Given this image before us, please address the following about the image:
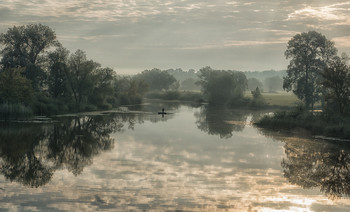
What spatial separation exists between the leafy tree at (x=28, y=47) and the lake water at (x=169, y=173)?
37.1 m

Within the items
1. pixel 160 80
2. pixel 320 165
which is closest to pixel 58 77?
pixel 320 165

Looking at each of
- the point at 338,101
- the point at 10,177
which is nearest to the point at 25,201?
the point at 10,177

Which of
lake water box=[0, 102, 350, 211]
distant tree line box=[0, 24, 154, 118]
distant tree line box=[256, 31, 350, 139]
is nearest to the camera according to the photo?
lake water box=[0, 102, 350, 211]

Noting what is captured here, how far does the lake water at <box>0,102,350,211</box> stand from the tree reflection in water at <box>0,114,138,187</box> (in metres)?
0.07

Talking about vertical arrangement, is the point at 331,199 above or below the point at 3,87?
below

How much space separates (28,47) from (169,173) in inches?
2633

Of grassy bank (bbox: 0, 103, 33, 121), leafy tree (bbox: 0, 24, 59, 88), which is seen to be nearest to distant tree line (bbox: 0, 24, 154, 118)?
leafy tree (bbox: 0, 24, 59, 88)

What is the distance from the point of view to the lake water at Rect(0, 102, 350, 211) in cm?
1638

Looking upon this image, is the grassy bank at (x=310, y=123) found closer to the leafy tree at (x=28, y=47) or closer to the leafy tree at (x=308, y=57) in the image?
the leafy tree at (x=308, y=57)

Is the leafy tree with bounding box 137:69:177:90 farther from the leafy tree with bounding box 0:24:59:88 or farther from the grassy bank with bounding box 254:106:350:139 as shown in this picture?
the grassy bank with bounding box 254:106:350:139

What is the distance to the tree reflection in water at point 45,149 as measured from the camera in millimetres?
22219

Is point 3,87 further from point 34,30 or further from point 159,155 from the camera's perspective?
point 159,155

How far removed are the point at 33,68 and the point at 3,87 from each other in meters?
20.9

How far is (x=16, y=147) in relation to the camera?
30391mm
